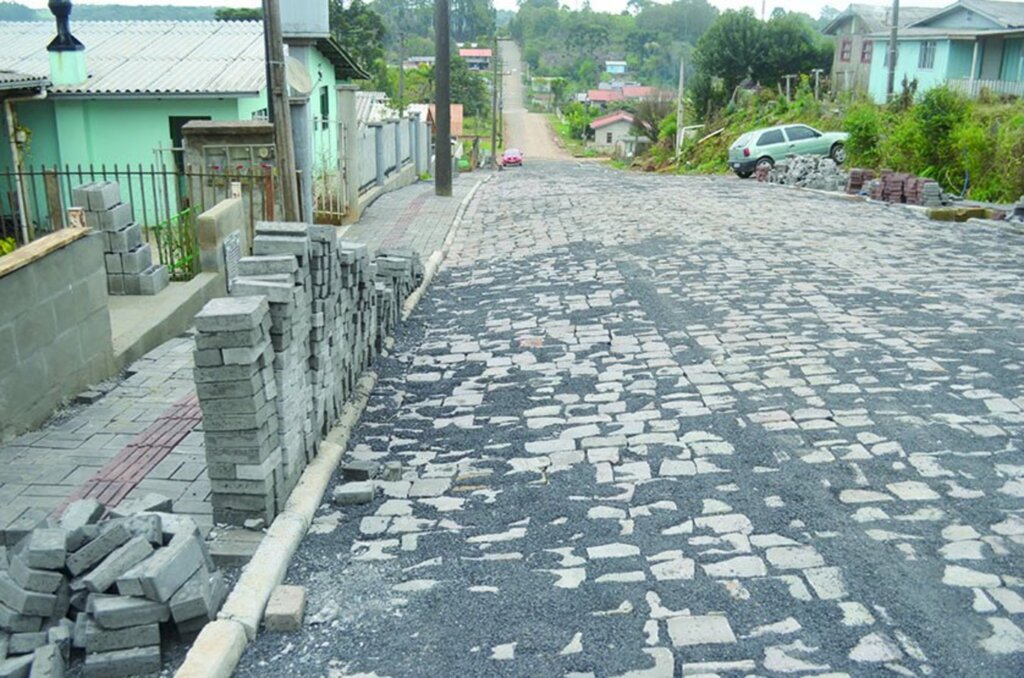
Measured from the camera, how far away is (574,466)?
21.8 feet

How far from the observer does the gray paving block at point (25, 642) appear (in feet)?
14.6

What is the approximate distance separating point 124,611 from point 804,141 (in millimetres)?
27173

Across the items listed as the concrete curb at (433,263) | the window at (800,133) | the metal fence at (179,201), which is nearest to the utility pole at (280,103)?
the metal fence at (179,201)

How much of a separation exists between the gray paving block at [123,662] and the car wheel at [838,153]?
2610 cm

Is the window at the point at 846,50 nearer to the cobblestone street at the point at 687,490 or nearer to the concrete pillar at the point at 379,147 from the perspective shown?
the concrete pillar at the point at 379,147

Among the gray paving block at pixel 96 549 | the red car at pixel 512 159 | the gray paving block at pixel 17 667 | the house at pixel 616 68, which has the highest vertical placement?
the house at pixel 616 68

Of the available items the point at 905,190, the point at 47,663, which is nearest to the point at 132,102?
the point at 905,190

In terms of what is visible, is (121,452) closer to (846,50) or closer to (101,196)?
(101,196)

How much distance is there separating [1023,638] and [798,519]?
141 cm

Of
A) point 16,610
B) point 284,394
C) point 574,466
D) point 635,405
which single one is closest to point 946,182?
point 635,405

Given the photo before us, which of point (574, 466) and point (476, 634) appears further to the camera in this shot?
point (574, 466)

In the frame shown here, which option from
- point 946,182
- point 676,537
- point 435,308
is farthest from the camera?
point 946,182

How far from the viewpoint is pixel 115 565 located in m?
4.54

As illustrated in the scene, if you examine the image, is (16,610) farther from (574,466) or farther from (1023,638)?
(1023,638)
